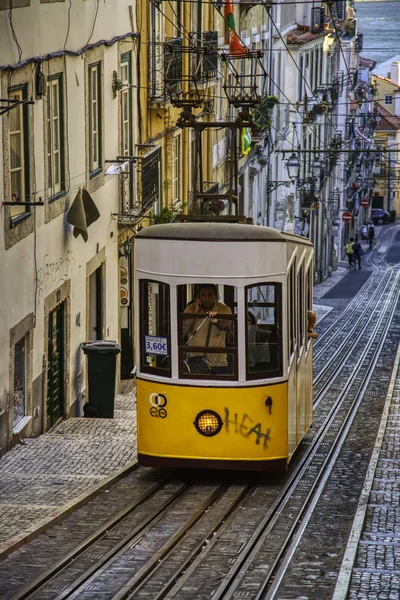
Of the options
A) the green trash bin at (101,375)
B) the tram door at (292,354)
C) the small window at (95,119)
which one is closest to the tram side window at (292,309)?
the tram door at (292,354)

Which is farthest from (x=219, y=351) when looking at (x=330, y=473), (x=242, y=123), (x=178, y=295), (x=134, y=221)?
(x=134, y=221)

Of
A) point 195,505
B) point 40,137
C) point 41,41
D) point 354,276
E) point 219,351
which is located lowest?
point 354,276

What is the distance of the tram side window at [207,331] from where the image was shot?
39.0 feet

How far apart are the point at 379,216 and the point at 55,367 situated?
79.5 m

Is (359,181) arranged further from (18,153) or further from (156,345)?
(156,345)

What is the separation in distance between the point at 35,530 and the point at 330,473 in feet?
14.2

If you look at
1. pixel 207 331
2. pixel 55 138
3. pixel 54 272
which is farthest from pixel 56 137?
pixel 207 331

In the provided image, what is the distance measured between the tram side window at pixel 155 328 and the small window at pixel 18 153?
7.93 feet

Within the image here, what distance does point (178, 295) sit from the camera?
39.1ft

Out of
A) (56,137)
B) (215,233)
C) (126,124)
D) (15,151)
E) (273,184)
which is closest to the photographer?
(215,233)

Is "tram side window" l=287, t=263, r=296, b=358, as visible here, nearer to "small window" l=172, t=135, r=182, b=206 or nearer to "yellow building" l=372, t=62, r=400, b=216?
"small window" l=172, t=135, r=182, b=206

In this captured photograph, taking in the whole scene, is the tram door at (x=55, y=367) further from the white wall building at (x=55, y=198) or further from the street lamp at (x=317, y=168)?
the street lamp at (x=317, y=168)

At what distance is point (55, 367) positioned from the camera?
16.5 meters

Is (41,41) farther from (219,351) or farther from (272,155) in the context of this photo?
(272,155)
